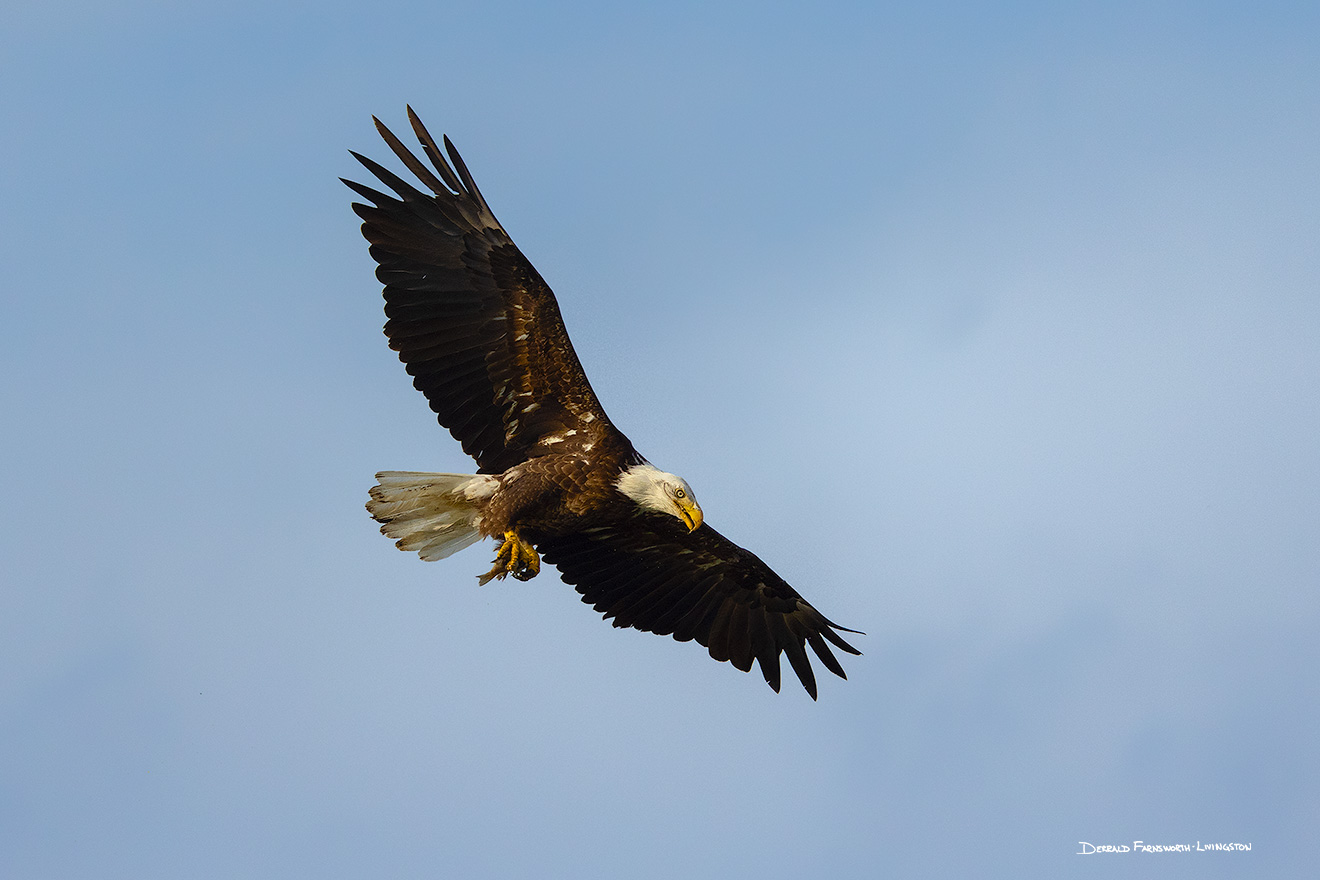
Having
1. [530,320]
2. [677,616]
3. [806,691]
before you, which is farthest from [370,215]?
[806,691]

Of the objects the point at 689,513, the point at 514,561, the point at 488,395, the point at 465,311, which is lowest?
the point at 514,561

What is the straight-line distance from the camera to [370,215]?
11484mm

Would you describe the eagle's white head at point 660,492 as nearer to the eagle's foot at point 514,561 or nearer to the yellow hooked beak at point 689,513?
the yellow hooked beak at point 689,513

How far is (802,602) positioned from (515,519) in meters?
2.69

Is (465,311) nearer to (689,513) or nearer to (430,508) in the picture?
(430,508)

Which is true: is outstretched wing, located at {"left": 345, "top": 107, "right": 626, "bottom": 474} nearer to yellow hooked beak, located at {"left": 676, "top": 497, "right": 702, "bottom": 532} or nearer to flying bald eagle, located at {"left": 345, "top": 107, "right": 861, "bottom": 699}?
flying bald eagle, located at {"left": 345, "top": 107, "right": 861, "bottom": 699}

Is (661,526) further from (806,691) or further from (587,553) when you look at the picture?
(806,691)

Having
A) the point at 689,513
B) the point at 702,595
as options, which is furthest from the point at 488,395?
the point at 702,595

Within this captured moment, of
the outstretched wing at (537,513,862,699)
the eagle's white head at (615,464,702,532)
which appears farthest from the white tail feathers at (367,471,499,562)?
the eagle's white head at (615,464,702,532)

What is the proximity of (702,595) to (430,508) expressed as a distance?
2.40m

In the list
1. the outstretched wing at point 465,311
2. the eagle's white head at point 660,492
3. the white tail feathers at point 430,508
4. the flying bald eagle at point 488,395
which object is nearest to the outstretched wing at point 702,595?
the flying bald eagle at point 488,395

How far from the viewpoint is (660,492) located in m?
11.1

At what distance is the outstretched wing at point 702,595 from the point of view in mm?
12258

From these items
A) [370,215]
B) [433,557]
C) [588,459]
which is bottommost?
[433,557]
